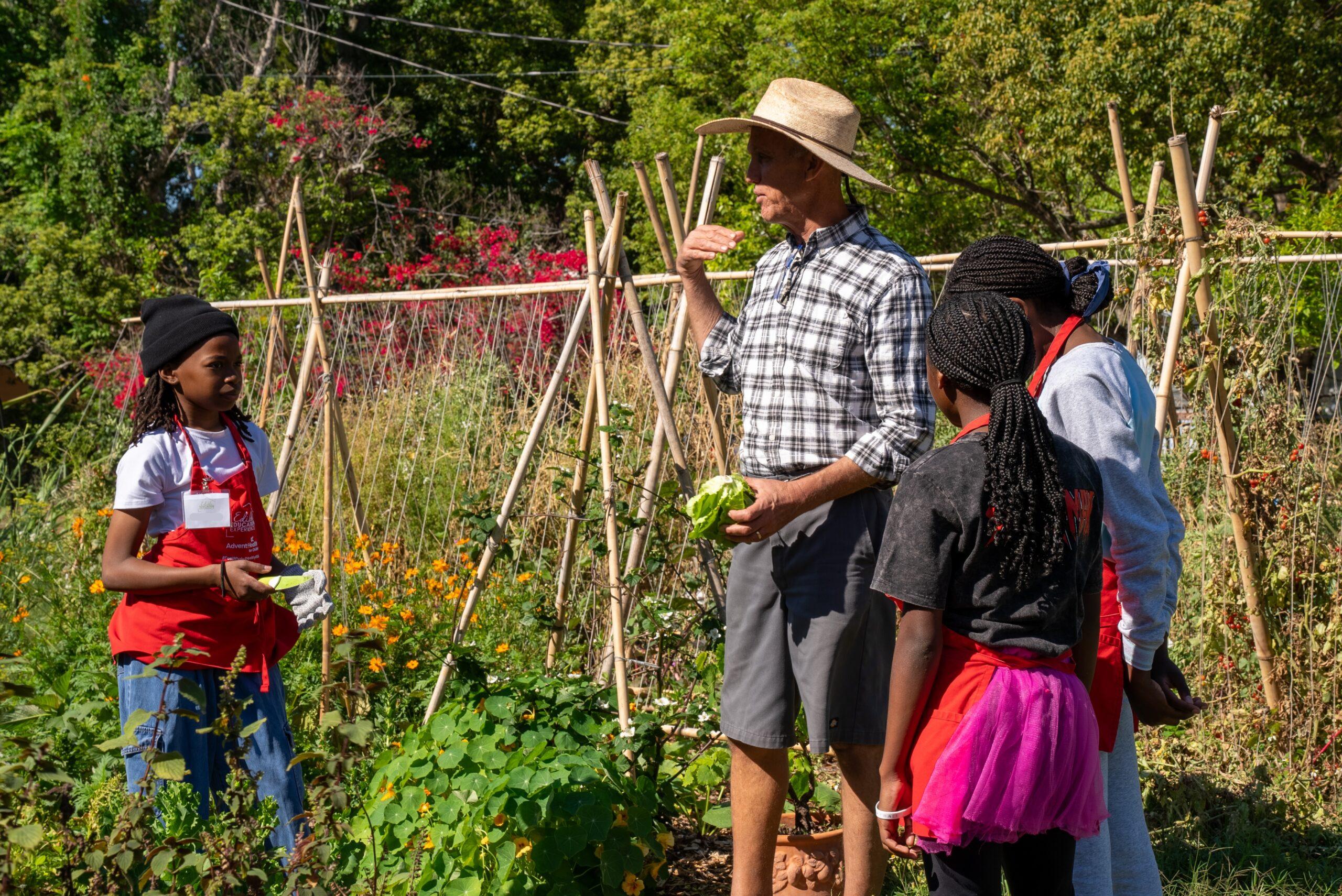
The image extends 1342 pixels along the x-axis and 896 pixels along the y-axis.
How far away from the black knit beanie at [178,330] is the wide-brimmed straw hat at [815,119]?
1.30 meters

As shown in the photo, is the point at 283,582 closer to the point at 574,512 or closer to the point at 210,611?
the point at 210,611

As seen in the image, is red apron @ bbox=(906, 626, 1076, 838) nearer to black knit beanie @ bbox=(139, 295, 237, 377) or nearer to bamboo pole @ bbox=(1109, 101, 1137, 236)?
black knit beanie @ bbox=(139, 295, 237, 377)

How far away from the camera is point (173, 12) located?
1449 centimetres

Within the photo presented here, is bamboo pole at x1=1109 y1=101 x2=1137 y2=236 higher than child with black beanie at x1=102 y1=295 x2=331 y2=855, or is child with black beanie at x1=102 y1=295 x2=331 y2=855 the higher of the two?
bamboo pole at x1=1109 y1=101 x2=1137 y2=236

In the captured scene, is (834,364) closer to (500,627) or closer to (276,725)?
(276,725)

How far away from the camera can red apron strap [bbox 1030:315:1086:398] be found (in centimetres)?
218

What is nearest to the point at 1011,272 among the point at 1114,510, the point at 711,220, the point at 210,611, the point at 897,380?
the point at 897,380

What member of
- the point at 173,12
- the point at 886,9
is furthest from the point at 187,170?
the point at 886,9

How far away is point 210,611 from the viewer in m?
2.54

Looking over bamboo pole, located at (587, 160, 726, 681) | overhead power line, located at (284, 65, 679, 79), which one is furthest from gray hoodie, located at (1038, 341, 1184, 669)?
overhead power line, located at (284, 65, 679, 79)

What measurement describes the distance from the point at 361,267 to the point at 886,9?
6.91m

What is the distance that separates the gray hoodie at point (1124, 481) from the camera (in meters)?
2.08

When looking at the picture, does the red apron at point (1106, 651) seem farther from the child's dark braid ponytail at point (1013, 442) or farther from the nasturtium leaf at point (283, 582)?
the nasturtium leaf at point (283, 582)

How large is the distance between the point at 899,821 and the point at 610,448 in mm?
1674
